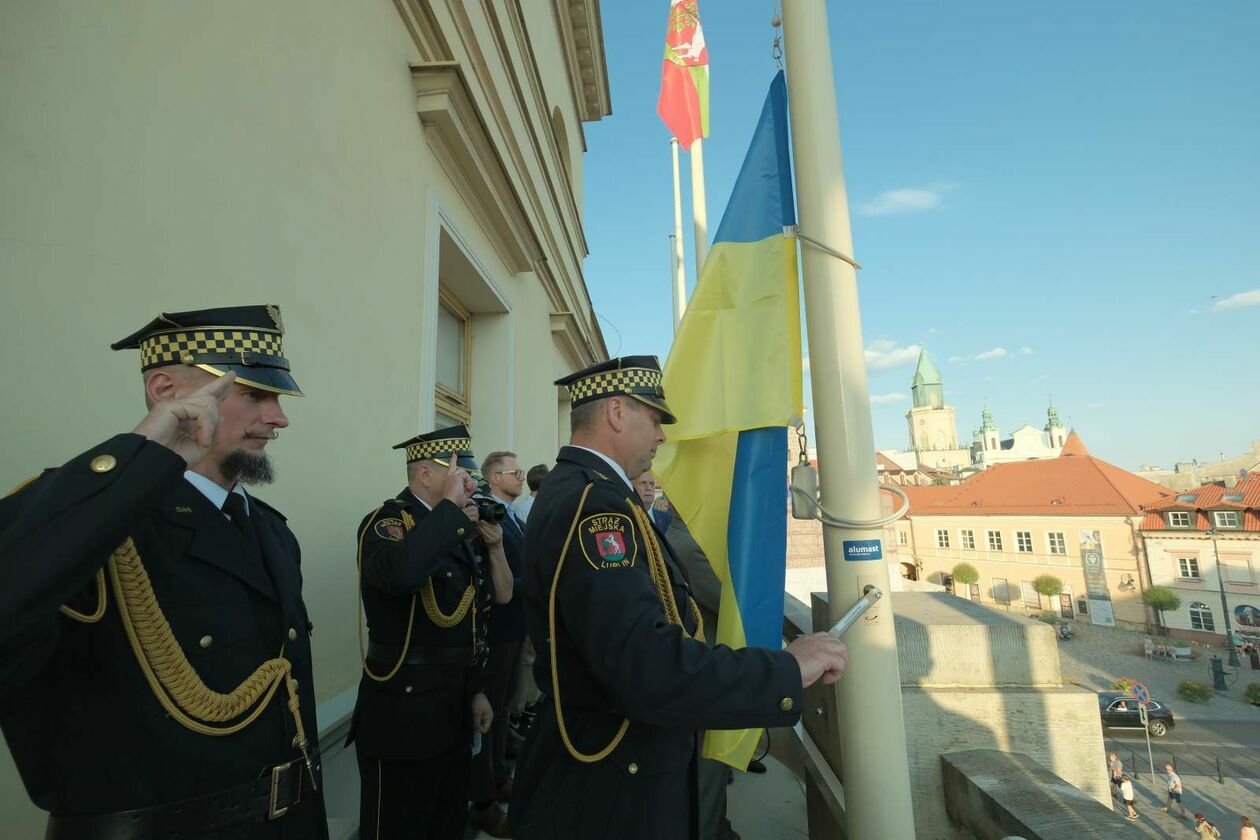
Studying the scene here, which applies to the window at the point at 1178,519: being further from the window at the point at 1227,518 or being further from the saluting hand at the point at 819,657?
the saluting hand at the point at 819,657

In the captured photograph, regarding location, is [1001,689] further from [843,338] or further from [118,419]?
[118,419]

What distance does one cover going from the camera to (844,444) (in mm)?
1654

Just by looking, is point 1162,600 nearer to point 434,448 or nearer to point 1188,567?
point 1188,567

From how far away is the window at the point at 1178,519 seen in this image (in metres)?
33.6

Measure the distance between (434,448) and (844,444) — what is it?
2085 mm

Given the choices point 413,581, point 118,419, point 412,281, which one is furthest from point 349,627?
point 412,281

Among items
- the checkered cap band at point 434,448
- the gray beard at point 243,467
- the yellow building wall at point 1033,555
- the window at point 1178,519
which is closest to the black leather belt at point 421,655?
the checkered cap band at point 434,448

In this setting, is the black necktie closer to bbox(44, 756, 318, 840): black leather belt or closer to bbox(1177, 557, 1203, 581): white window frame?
bbox(44, 756, 318, 840): black leather belt

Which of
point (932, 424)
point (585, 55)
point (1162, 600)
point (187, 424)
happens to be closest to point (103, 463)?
point (187, 424)

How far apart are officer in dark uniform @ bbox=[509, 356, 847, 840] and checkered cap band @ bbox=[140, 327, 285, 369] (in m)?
0.82

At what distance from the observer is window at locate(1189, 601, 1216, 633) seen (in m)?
30.8

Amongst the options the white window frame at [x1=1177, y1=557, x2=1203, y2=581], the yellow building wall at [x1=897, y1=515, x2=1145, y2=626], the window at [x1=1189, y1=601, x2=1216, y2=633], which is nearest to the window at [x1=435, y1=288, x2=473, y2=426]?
the yellow building wall at [x1=897, y1=515, x2=1145, y2=626]

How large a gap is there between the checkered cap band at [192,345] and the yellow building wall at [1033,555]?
132 ft

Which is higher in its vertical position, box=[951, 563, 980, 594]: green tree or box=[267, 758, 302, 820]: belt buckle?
box=[267, 758, 302, 820]: belt buckle
